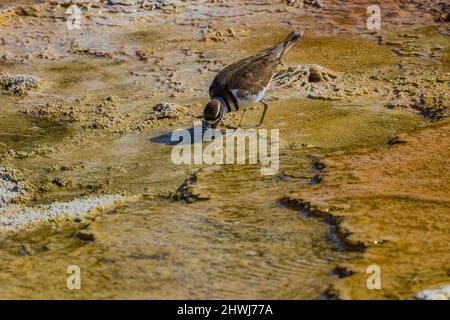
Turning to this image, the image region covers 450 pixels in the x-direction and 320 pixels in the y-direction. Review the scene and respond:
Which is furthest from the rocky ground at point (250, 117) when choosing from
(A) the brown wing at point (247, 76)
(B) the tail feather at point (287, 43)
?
(A) the brown wing at point (247, 76)

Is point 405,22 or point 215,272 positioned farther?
point 405,22

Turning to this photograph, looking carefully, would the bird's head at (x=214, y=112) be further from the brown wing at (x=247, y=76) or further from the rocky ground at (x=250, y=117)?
the rocky ground at (x=250, y=117)

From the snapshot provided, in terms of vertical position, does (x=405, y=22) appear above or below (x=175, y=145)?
above

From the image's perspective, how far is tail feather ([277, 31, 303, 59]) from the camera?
9711 mm

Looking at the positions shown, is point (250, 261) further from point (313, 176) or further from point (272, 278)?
point (313, 176)

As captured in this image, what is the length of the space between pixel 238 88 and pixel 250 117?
55 cm

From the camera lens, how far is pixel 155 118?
9.12m

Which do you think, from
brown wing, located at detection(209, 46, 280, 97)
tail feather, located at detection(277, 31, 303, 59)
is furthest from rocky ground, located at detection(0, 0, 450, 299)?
brown wing, located at detection(209, 46, 280, 97)

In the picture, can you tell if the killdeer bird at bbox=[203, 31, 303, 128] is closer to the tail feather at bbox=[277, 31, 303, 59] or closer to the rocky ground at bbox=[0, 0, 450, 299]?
the rocky ground at bbox=[0, 0, 450, 299]

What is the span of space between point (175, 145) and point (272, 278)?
10.2 feet

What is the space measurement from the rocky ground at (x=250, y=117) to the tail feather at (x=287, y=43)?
0.26 meters

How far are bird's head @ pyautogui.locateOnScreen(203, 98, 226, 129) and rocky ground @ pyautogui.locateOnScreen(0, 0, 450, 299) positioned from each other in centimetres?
47

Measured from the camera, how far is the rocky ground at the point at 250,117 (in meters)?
6.39

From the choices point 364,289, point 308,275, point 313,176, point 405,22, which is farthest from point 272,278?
point 405,22
